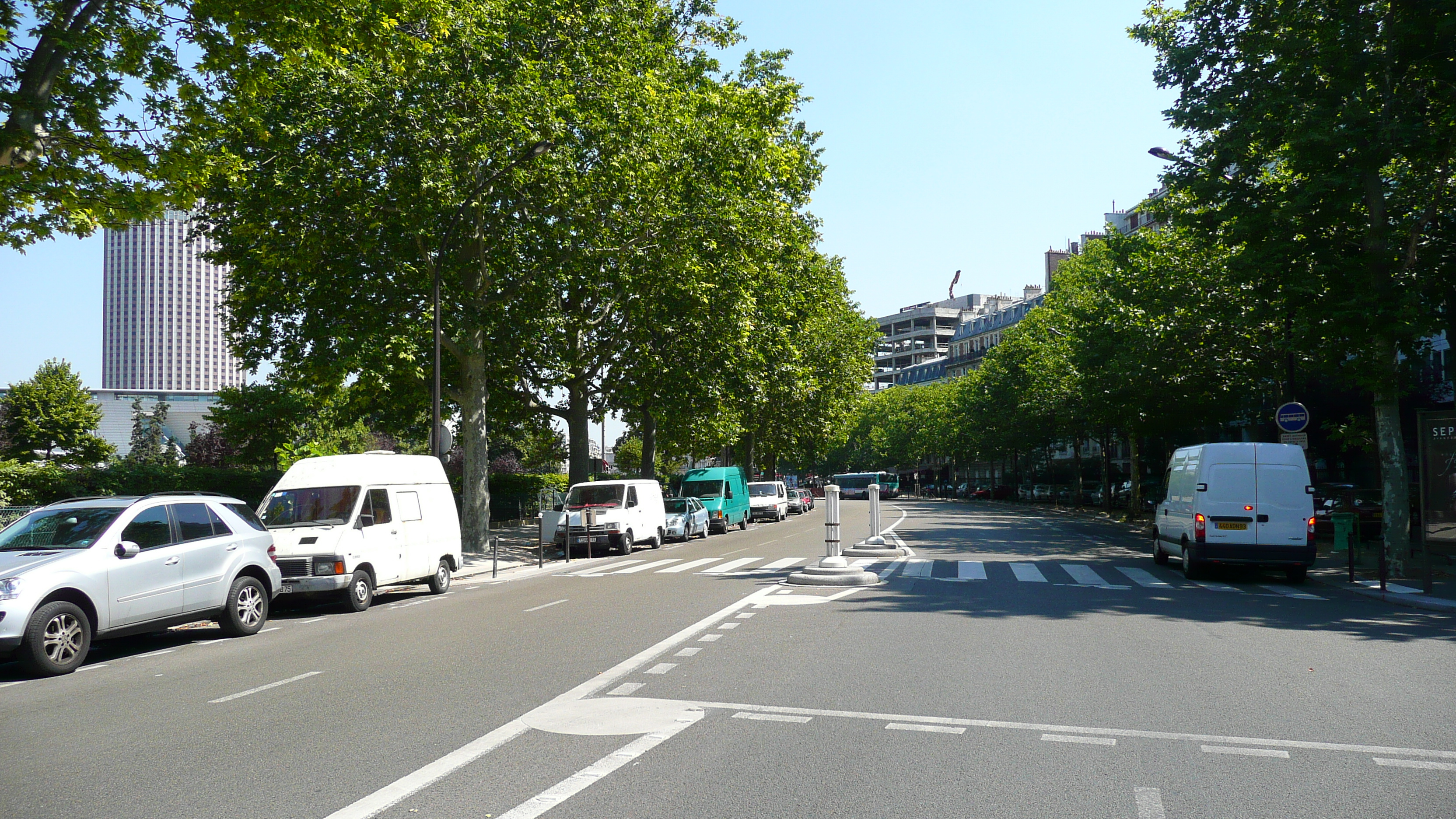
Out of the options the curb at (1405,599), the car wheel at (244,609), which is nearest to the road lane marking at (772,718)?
the car wheel at (244,609)

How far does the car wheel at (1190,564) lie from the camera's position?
60.6 ft

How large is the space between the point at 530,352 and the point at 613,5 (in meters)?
10.5

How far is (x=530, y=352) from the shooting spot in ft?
106

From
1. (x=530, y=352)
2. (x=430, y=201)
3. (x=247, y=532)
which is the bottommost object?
(x=247, y=532)

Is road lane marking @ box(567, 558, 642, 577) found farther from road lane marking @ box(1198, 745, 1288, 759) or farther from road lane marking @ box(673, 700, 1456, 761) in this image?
road lane marking @ box(1198, 745, 1288, 759)

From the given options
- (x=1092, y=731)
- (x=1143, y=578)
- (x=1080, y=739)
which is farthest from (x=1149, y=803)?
(x=1143, y=578)

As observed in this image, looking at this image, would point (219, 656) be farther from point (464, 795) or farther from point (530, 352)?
point (530, 352)

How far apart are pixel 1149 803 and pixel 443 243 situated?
20.4 m

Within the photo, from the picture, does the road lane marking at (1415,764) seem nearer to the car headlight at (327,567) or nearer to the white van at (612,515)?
the car headlight at (327,567)

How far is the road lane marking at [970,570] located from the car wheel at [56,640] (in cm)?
1278

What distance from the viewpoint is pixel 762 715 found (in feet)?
24.2

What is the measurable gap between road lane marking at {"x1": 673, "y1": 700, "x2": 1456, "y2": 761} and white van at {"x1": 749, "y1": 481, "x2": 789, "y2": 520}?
45.2m

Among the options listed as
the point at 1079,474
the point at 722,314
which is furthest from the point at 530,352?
the point at 1079,474

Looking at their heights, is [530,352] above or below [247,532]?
above
